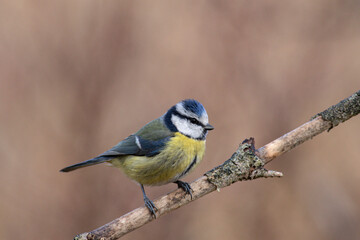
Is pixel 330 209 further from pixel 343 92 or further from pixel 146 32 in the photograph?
pixel 146 32

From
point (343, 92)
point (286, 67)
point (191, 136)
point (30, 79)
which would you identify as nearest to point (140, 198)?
point (191, 136)

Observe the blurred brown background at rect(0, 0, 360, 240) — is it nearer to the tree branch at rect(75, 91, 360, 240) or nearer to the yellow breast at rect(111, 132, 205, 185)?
the yellow breast at rect(111, 132, 205, 185)

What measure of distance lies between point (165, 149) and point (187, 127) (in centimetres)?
23

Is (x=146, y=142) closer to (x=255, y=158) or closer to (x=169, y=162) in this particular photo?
(x=169, y=162)

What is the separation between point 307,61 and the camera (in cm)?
316

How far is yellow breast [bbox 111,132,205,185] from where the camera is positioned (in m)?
2.50

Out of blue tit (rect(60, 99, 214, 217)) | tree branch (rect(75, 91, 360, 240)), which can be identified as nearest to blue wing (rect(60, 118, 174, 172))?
blue tit (rect(60, 99, 214, 217))

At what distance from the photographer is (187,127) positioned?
266cm

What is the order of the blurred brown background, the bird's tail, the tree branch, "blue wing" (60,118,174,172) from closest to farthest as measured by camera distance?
the tree branch, the bird's tail, "blue wing" (60,118,174,172), the blurred brown background

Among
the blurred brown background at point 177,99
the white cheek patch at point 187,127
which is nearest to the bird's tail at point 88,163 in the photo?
the blurred brown background at point 177,99

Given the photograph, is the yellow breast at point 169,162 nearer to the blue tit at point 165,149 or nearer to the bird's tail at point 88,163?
the blue tit at point 165,149

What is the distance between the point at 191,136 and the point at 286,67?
111cm

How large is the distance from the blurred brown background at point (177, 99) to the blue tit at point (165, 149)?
0.33 meters

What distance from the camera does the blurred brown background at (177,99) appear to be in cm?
287
